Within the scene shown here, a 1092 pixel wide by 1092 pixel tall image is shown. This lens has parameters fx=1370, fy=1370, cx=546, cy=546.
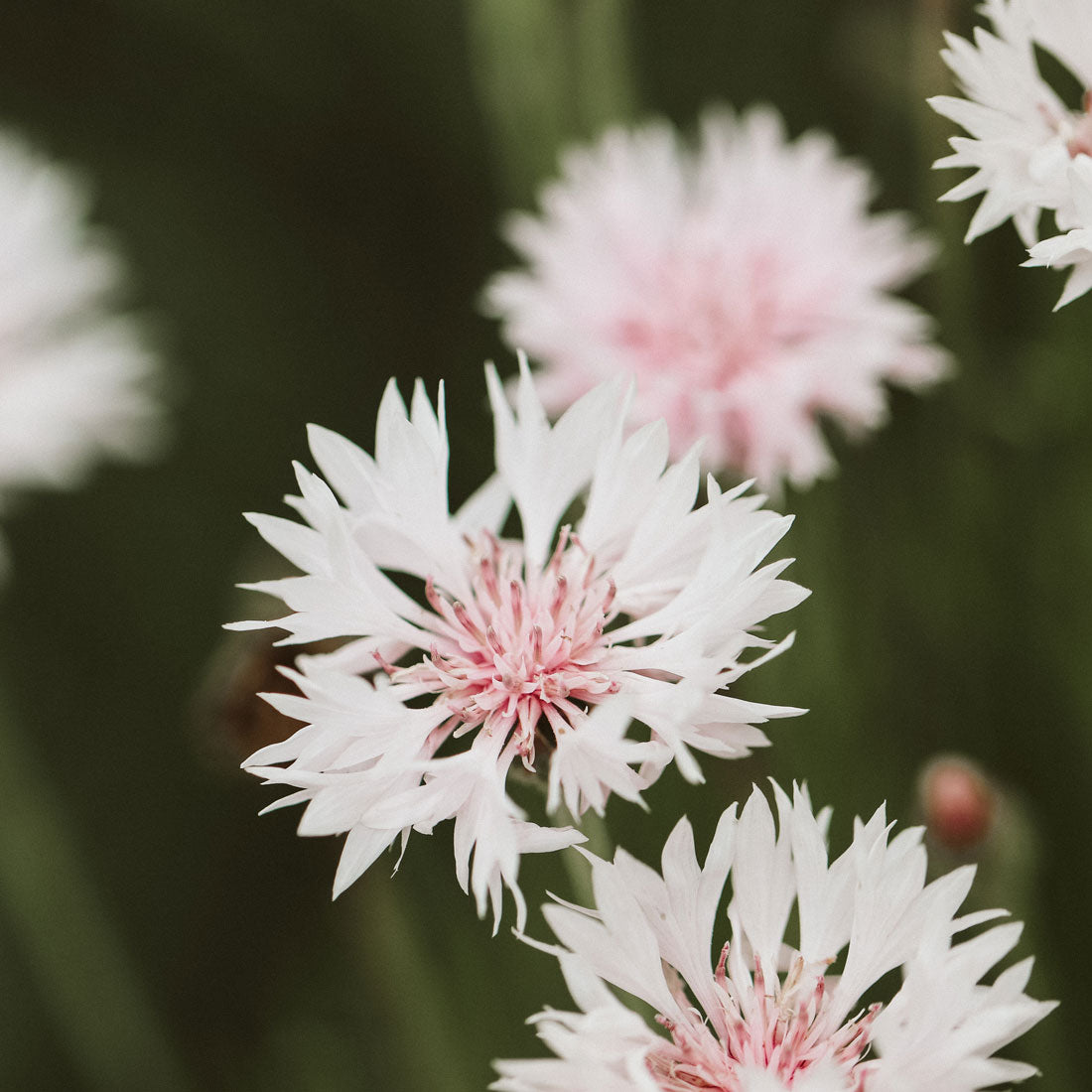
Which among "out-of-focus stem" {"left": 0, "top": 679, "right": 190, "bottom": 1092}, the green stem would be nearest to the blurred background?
"out-of-focus stem" {"left": 0, "top": 679, "right": 190, "bottom": 1092}

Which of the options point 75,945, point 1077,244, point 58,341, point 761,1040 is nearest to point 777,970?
point 761,1040

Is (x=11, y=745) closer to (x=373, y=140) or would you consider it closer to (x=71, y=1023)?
(x=71, y=1023)

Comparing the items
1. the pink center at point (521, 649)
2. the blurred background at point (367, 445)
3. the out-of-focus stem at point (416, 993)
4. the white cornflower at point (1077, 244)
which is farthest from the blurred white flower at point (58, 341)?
the white cornflower at point (1077, 244)

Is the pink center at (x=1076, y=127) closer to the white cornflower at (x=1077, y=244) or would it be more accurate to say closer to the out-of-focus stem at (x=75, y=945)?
the white cornflower at (x=1077, y=244)

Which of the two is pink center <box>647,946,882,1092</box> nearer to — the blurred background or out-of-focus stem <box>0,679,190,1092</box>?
the blurred background

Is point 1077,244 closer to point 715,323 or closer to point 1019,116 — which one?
point 1019,116

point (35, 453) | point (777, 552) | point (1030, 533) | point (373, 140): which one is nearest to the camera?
point (777, 552)

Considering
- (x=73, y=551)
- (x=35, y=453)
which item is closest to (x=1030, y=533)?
(x=35, y=453)
